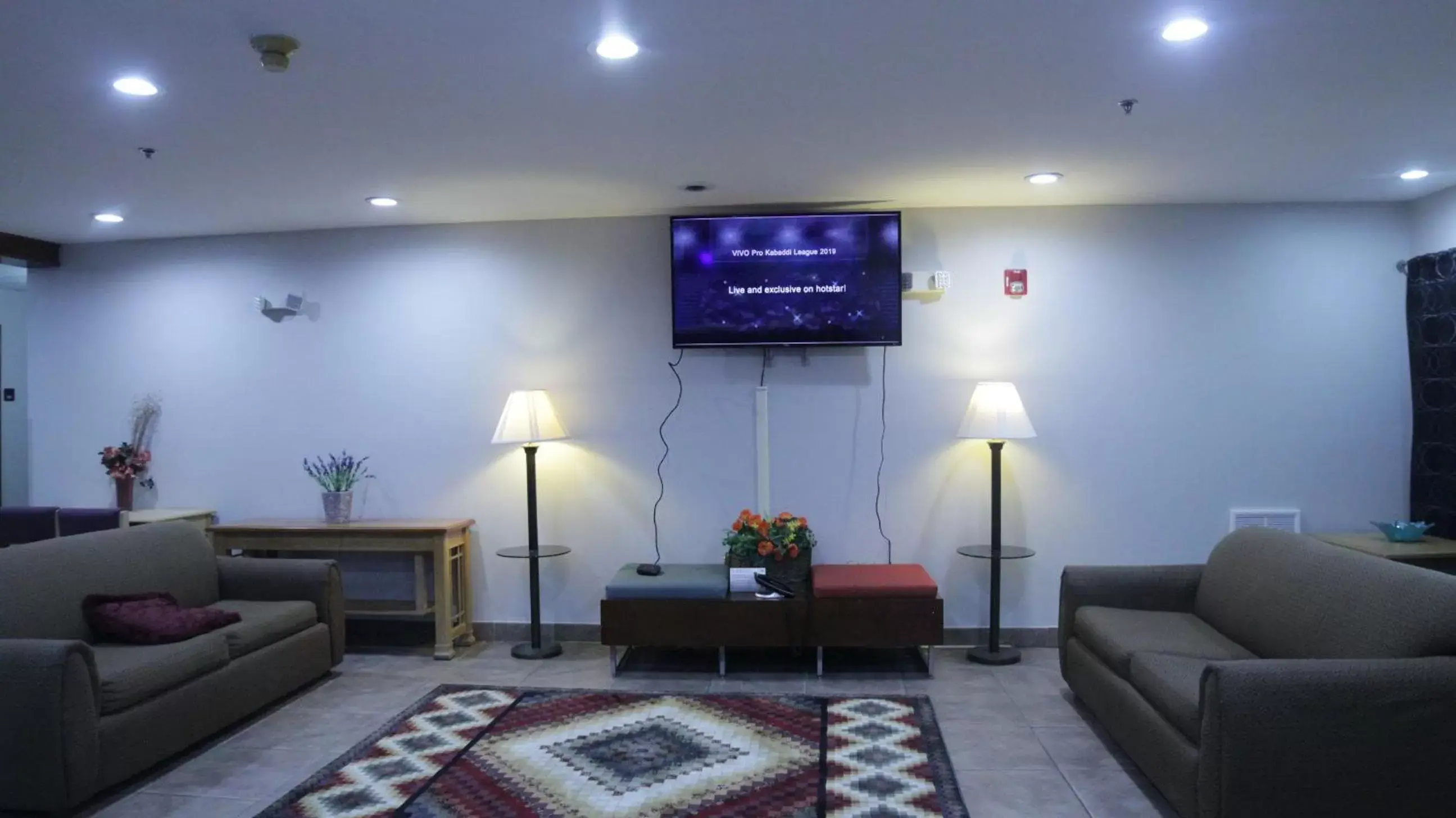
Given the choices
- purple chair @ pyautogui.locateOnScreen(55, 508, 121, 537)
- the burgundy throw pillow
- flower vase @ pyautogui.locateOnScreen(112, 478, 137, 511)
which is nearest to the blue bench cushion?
the burgundy throw pillow

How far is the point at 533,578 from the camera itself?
16.1 ft

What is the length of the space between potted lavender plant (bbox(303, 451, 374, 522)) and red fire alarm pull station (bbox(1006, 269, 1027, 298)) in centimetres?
379

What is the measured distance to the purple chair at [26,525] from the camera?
16.3ft

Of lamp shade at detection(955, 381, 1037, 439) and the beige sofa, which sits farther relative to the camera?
lamp shade at detection(955, 381, 1037, 439)

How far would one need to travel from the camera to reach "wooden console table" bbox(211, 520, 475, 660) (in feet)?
15.9

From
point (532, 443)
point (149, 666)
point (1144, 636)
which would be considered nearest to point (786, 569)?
point (532, 443)

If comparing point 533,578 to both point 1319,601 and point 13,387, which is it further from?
point 13,387

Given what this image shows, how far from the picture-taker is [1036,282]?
16.2ft

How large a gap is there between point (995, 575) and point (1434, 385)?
242 cm

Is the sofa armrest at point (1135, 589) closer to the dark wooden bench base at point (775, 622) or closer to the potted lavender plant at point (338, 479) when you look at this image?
the dark wooden bench base at point (775, 622)

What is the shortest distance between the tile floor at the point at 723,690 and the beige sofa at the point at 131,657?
0.15m

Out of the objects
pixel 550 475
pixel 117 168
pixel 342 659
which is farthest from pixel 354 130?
pixel 342 659

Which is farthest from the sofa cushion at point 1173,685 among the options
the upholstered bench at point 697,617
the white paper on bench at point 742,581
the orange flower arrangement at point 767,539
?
the white paper on bench at point 742,581

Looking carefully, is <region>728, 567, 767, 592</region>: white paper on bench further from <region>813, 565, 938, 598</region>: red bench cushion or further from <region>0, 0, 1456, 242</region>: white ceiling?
<region>0, 0, 1456, 242</region>: white ceiling
